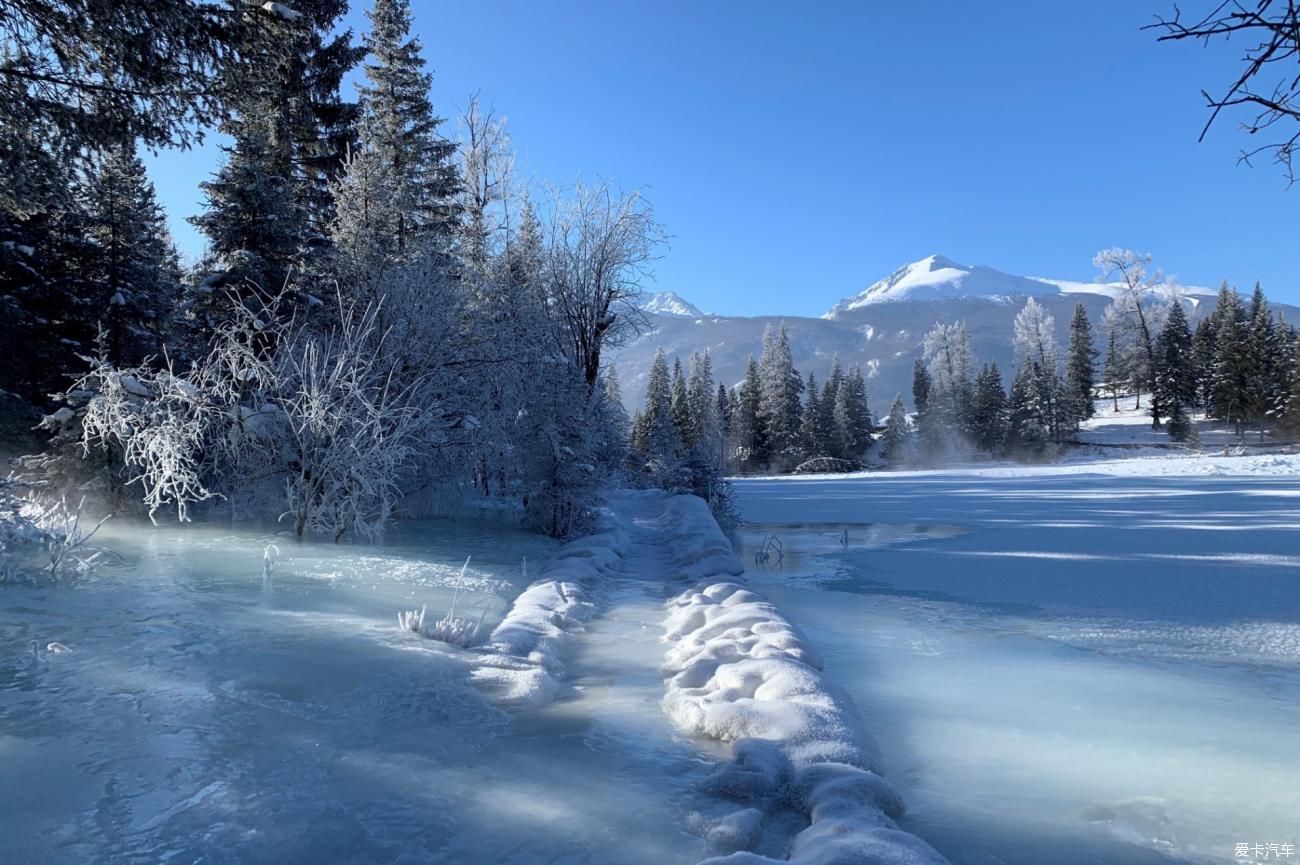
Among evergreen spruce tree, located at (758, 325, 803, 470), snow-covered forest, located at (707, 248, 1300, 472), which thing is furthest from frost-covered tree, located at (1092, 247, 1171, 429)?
evergreen spruce tree, located at (758, 325, 803, 470)

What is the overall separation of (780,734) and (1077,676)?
10.7ft

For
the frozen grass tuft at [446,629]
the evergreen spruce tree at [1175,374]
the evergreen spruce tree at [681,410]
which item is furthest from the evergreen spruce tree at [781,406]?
the frozen grass tuft at [446,629]

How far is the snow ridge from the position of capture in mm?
2949

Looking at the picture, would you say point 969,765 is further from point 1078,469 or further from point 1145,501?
point 1078,469

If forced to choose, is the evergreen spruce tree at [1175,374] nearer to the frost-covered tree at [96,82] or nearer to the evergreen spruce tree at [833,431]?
the evergreen spruce tree at [833,431]

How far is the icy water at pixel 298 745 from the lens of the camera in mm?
2979

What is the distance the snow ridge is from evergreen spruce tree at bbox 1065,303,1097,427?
169ft

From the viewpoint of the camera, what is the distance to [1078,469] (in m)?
32.1

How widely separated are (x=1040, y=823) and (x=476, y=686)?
361 centimetres

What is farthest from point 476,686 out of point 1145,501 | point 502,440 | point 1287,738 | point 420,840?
point 1145,501

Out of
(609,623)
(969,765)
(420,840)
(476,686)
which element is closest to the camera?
(420,840)

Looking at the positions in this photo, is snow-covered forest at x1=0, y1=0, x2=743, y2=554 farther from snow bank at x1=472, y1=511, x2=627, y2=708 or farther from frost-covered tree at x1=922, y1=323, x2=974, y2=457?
frost-covered tree at x1=922, y1=323, x2=974, y2=457

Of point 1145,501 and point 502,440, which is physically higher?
point 502,440

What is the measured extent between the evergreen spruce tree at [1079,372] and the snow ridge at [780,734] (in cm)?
5154
